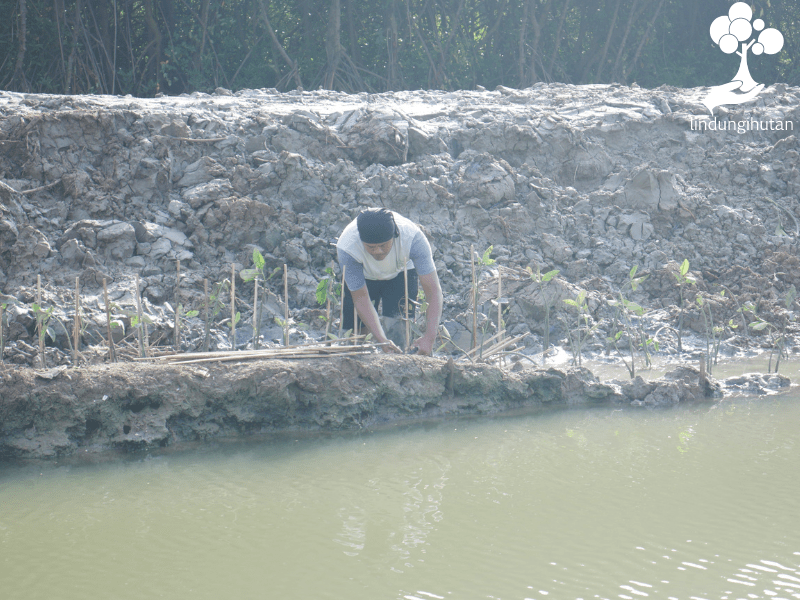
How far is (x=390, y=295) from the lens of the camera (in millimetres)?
4715

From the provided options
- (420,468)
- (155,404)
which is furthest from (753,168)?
(155,404)

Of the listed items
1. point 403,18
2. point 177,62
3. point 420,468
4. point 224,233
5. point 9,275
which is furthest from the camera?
point 403,18

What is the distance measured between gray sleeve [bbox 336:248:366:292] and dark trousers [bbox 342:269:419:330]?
0.31 m

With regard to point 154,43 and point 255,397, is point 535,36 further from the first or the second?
point 255,397

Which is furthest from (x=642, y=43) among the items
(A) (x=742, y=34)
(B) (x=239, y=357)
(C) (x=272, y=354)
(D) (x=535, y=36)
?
(B) (x=239, y=357)

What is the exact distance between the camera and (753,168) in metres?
7.77

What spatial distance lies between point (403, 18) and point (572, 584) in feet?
34.4

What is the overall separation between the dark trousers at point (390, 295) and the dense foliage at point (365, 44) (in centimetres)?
631

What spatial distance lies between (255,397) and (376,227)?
1.08 m

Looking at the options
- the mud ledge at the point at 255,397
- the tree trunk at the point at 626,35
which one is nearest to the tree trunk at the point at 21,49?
the mud ledge at the point at 255,397

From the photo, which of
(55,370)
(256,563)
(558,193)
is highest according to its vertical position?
(558,193)

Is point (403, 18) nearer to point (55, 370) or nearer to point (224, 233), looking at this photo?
point (224, 233)

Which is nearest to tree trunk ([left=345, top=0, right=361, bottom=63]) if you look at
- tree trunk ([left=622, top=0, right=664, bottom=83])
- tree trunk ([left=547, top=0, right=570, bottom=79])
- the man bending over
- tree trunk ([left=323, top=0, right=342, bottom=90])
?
tree trunk ([left=323, top=0, right=342, bottom=90])

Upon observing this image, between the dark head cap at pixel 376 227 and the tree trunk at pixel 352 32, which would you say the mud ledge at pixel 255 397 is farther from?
the tree trunk at pixel 352 32
